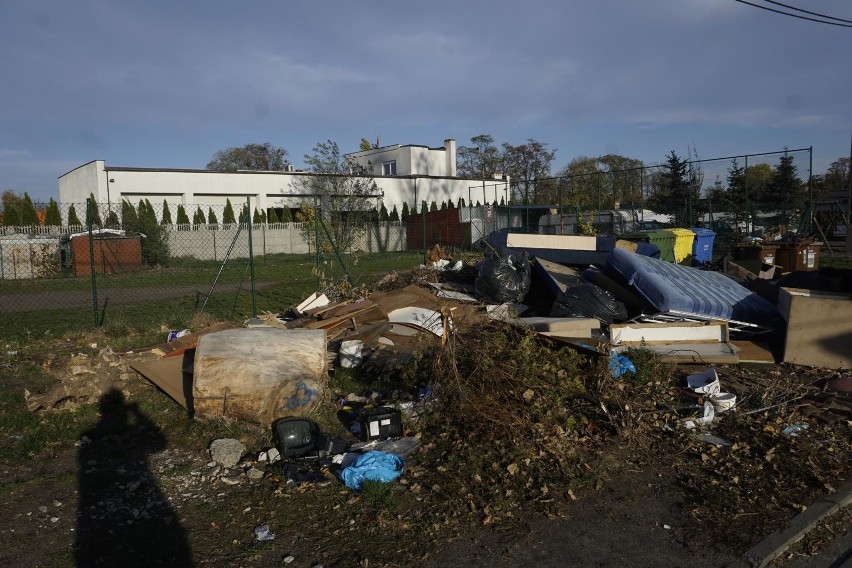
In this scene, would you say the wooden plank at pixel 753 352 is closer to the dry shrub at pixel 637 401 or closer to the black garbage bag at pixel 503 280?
the dry shrub at pixel 637 401

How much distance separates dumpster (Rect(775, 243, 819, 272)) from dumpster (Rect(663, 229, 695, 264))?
1921 mm

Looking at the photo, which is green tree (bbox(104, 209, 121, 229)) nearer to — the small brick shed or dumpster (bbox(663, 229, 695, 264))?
the small brick shed

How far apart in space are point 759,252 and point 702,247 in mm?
1861

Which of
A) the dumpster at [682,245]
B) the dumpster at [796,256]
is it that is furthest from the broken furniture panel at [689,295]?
the dumpster at [796,256]

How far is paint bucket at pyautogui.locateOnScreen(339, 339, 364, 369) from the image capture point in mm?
6973

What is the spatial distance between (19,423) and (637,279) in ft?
21.7

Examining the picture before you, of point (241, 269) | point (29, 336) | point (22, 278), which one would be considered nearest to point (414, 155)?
point (241, 269)

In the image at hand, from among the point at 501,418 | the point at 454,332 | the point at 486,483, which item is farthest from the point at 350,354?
the point at 486,483

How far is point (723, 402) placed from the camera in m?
5.57

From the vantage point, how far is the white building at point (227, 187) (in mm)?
31750

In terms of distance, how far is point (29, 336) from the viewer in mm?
9469

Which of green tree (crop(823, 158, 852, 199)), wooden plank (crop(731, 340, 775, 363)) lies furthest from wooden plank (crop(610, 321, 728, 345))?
green tree (crop(823, 158, 852, 199))

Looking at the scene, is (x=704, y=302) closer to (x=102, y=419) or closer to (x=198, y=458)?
(x=198, y=458)

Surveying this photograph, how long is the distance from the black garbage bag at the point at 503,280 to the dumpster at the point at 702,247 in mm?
8726
